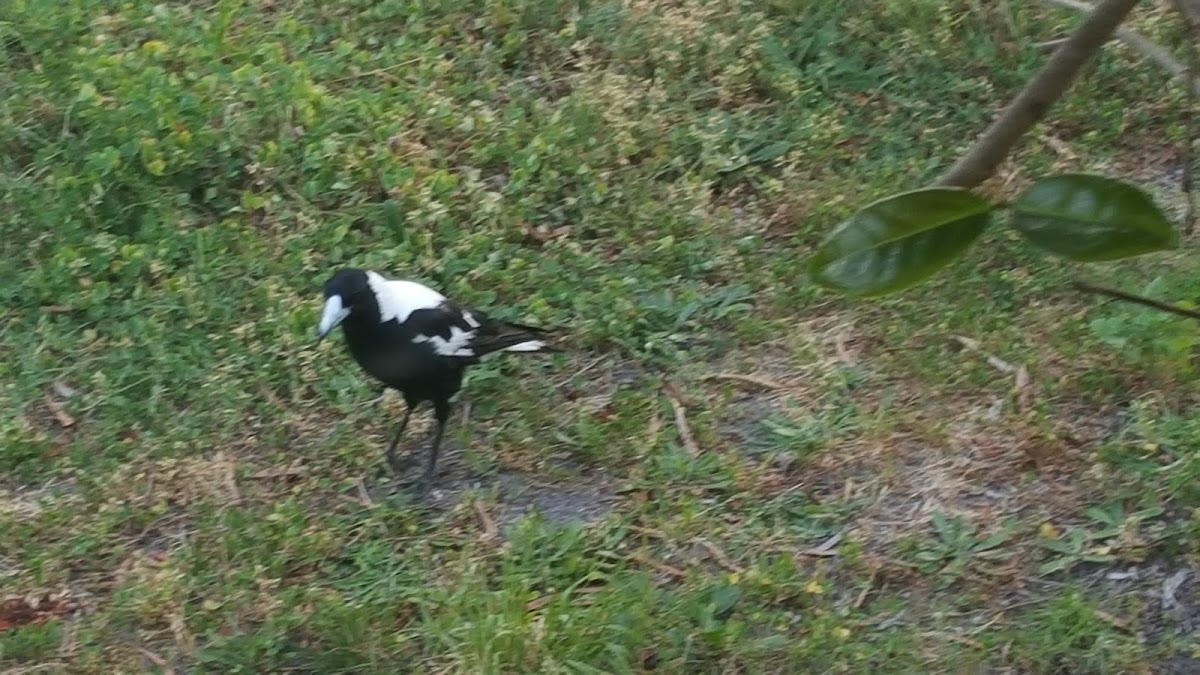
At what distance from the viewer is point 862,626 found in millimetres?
3096

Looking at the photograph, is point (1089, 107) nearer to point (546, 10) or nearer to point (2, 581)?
point (546, 10)

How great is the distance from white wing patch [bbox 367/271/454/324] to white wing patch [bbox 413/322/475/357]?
0.02m

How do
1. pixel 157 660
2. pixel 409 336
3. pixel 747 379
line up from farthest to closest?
pixel 747 379 < pixel 409 336 < pixel 157 660

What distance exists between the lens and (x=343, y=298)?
11.3 ft

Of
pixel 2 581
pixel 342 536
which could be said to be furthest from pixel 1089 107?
pixel 2 581

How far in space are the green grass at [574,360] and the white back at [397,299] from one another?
404 mm

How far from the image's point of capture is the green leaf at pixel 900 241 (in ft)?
2.95

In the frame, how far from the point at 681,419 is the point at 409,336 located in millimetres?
826

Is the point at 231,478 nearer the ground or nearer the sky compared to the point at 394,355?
nearer the ground

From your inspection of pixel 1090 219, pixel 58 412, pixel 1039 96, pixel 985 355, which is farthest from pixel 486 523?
pixel 1090 219

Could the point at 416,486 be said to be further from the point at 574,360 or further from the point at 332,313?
the point at 574,360

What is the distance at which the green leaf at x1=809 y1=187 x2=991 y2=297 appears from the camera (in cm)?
90

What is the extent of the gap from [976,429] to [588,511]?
111cm

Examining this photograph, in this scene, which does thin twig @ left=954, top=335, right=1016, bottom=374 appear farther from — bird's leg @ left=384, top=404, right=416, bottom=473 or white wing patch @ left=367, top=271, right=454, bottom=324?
bird's leg @ left=384, top=404, right=416, bottom=473
